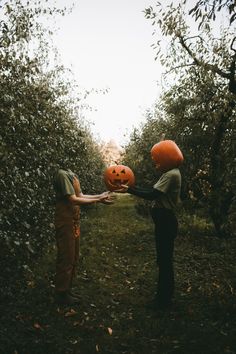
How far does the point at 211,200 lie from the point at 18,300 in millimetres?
6943

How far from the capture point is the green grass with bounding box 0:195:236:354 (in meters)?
4.65

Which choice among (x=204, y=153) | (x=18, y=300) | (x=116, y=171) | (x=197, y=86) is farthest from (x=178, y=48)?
(x=18, y=300)

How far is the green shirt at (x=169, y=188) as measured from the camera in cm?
569

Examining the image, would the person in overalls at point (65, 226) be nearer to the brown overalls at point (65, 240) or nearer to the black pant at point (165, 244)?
the brown overalls at point (65, 240)

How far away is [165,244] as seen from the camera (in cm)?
583

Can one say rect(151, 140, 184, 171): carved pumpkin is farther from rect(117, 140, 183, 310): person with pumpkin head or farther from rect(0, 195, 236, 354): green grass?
rect(0, 195, 236, 354): green grass

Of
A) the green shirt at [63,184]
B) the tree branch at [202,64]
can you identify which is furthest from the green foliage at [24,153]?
the tree branch at [202,64]

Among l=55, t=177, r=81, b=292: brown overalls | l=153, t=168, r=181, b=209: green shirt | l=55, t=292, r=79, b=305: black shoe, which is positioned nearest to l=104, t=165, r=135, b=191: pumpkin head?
l=153, t=168, r=181, b=209: green shirt

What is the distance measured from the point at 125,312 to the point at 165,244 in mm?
1307

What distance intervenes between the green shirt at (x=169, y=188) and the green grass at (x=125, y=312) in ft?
5.81

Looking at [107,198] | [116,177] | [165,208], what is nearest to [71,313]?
[107,198]

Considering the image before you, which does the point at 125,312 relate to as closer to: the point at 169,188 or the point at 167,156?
the point at 169,188

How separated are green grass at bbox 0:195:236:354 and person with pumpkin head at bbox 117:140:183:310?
0.36 meters

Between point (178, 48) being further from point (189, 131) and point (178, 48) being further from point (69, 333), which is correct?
point (69, 333)
